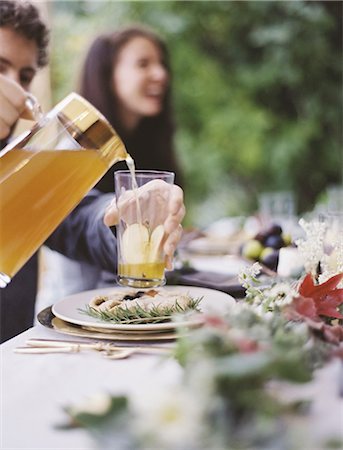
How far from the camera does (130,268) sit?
0.97 metres

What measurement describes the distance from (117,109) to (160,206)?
153 cm

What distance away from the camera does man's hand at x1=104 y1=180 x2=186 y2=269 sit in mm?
923

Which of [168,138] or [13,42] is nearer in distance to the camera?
[13,42]

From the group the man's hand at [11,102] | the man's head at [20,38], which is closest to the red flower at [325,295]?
the man's hand at [11,102]

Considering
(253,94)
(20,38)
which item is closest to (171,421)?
(20,38)

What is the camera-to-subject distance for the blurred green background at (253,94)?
472 cm

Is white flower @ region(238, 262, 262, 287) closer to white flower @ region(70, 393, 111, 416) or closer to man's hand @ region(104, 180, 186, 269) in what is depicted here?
man's hand @ region(104, 180, 186, 269)

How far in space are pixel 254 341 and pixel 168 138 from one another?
2.04 metres

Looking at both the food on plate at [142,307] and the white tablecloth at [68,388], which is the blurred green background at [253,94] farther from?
the white tablecloth at [68,388]

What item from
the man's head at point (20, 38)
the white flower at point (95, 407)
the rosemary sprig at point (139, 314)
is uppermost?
the man's head at point (20, 38)

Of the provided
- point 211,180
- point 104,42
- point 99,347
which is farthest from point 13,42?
point 211,180

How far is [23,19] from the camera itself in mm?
1419

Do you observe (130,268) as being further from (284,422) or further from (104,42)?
(104,42)

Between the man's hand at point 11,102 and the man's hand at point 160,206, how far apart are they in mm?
209
